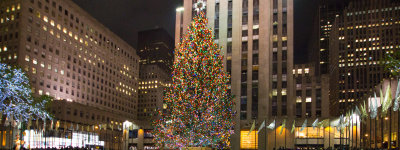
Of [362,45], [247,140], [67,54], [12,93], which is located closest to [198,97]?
[12,93]

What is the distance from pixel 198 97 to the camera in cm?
Result: 4178

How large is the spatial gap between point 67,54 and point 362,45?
12475cm

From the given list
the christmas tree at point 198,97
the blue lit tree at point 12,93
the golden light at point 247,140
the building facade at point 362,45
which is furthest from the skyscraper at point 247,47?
the building facade at point 362,45

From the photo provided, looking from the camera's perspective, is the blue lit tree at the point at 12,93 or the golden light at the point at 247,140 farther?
the golden light at the point at 247,140

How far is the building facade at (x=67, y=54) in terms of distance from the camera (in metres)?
105

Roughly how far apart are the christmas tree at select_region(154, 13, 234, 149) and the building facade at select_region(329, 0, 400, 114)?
144m

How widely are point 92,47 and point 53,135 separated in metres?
51.4

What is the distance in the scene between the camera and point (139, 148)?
7069 centimetres

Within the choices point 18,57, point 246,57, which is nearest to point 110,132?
point 18,57

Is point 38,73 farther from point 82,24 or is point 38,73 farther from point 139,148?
point 139,148

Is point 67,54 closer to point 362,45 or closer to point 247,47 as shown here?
point 247,47

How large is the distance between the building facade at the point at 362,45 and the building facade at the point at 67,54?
315ft

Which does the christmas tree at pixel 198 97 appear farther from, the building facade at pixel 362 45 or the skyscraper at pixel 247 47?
the building facade at pixel 362 45

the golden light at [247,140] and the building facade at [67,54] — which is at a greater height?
A: the building facade at [67,54]
